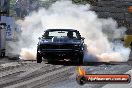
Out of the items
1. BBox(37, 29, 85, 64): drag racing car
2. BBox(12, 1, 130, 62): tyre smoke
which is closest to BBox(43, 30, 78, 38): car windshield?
BBox(37, 29, 85, 64): drag racing car

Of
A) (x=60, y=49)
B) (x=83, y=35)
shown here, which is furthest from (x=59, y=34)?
(x=83, y=35)

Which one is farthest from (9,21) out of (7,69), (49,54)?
(7,69)

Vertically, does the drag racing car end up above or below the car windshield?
below

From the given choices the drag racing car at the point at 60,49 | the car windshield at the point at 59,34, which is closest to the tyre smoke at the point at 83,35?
the car windshield at the point at 59,34

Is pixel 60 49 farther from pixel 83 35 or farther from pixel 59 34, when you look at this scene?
pixel 83 35

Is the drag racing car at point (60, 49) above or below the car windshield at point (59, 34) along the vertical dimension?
below

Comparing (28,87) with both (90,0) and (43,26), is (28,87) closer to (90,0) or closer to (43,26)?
(43,26)

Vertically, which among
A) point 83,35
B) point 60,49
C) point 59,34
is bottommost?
point 60,49

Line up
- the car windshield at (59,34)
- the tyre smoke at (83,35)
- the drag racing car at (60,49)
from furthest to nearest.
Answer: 1. the tyre smoke at (83,35)
2. the car windshield at (59,34)
3. the drag racing car at (60,49)

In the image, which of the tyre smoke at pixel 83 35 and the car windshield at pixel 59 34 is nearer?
the car windshield at pixel 59 34

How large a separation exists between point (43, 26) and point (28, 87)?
74.6 ft

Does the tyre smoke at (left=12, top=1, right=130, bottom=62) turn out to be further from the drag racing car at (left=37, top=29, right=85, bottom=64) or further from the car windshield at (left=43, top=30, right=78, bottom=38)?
the drag racing car at (left=37, top=29, right=85, bottom=64)

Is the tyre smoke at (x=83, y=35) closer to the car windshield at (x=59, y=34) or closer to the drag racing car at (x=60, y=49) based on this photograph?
the car windshield at (x=59, y=34)

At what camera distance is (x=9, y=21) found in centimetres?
3353
